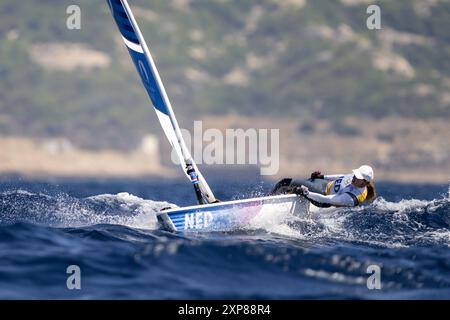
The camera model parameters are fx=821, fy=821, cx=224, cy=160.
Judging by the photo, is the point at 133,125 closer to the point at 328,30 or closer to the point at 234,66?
the point at 234,66

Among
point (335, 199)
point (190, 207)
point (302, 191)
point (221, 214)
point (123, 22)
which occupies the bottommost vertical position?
point (221, 214)

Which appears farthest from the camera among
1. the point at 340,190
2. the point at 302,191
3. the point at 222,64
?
the point at 222,64

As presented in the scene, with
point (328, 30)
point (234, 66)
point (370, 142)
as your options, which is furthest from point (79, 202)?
point (328, 30)

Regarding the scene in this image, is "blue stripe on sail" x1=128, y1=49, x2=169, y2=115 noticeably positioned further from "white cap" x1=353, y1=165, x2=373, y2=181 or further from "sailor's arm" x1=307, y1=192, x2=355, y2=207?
"white cap" x1=353, y1=165, x2=373, y2=181

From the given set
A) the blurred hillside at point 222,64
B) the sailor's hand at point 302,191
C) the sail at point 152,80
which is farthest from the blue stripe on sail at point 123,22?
the blurred hillside at point 222,64

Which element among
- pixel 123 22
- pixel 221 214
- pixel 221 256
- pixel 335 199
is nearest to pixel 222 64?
pixel 123 22

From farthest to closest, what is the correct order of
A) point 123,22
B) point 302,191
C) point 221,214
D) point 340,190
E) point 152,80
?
point 123,22, point 152,80, point 340,190, point 302,191, point 221,214

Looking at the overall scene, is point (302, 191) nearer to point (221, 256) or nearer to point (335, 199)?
point (335, 199)
